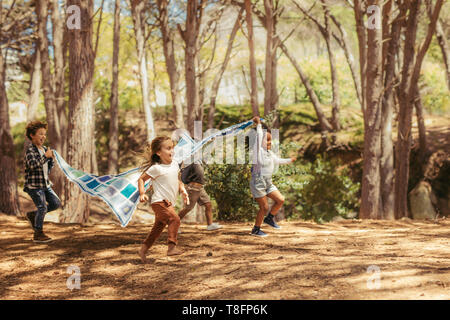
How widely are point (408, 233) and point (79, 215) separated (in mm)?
6045

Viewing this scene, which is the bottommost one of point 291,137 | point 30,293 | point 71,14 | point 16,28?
point 30,293

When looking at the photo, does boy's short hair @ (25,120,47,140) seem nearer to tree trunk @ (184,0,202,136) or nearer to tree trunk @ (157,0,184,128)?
tree trunk @ (184,0,202,136)

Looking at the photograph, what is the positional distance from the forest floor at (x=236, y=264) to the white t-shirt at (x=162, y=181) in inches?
31.4

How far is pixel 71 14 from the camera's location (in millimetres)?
9078

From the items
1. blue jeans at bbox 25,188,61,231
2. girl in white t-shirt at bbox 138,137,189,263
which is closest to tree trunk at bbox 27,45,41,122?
blue jeans at bbox 25,188,61,231

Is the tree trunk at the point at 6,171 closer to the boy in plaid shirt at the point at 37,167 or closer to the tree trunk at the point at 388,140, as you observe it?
the boy in plaid shirt at the point at 37,167

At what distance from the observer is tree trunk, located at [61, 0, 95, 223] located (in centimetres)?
903

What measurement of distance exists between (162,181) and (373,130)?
5.86 meters

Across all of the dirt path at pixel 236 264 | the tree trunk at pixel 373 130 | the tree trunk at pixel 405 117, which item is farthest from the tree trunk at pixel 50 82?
the tree trunk at pixel 405 117

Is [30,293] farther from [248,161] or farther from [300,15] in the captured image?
[300,15]

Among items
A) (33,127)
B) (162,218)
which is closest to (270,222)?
Result: (162,218)

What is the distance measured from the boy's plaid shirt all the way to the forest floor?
34.8 inches

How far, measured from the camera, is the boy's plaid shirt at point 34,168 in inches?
262

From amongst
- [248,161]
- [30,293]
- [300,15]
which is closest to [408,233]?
[248,161]
